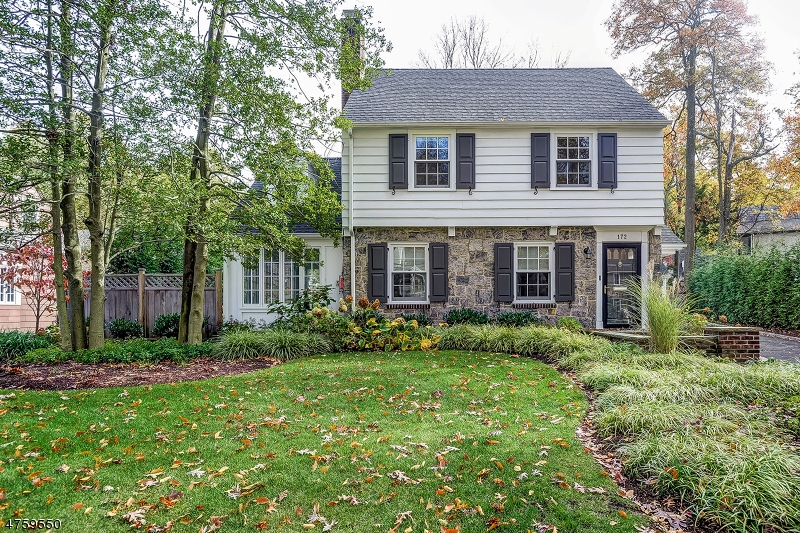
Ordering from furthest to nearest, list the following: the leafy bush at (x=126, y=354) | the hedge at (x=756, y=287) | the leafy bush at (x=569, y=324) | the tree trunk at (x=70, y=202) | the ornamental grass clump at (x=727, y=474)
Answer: the hedge at (x=756, y=287) < the leafy bush at (x=569, y=324) < the leafy bush at (x=126, y=354) < the tree trunk at (x=70, y=202) < the ornamental grass clump at (x=727, y=474)

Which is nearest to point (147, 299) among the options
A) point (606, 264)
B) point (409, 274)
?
point (409, 274)

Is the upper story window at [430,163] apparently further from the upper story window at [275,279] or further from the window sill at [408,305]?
the upper story window at [275,279]

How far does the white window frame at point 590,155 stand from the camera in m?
10.6

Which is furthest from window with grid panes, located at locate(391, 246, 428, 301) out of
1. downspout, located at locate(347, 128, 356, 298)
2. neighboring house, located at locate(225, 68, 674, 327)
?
downspout, located at locate(347, 128, 356, 298)

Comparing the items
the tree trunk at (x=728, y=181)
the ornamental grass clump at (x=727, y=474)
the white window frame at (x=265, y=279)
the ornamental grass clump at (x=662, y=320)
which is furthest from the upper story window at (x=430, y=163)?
the tree trunk at (x=728, y=181)

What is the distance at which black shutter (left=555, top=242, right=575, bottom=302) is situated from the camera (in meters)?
10.7

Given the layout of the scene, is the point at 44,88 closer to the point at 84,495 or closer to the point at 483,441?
the point at 84,495

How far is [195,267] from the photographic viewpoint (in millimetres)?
8656

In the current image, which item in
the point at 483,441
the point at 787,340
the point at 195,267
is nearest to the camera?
the point at 483,441

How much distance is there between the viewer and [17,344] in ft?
26.0

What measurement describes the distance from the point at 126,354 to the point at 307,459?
541 centimetres

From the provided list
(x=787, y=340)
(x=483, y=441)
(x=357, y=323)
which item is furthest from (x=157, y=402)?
(x=787, y=340)

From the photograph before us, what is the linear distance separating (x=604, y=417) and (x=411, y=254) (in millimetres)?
6940

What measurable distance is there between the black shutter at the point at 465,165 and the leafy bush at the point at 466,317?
289 centimetres
